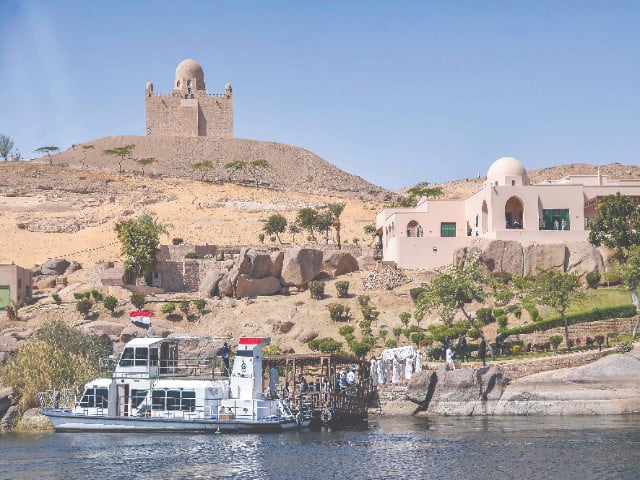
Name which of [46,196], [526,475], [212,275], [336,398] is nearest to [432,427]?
[336,398]

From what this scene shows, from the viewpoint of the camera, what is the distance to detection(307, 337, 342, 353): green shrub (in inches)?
1813

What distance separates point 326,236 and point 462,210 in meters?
15.5

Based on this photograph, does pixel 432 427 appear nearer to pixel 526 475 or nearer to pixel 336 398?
pixel 336 398

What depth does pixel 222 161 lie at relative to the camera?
4811 inches

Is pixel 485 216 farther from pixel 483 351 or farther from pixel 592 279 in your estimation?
pixel 483 351

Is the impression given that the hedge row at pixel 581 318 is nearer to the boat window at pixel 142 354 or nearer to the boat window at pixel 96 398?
the boat window at pixel 142 354

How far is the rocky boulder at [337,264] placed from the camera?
58250 mm

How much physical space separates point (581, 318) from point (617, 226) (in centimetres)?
898

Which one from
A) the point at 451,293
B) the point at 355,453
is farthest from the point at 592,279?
the point at 355,453

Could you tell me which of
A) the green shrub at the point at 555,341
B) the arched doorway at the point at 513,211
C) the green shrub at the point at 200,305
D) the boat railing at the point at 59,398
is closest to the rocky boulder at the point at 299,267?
the green shrub at the point at 200,305

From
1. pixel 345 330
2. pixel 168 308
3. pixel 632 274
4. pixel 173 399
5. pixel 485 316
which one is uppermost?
pixel 632 274

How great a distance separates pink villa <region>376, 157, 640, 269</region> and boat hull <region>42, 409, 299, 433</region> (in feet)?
78.6

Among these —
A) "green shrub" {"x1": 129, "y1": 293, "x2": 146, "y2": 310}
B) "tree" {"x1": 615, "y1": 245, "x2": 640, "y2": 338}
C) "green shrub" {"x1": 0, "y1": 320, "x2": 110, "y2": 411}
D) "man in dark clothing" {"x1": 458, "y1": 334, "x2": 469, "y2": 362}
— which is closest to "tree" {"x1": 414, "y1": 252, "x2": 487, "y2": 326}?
"man in dark clothing" {"x1": 458, "y1": 334, "x2": 469, "y2": 362}

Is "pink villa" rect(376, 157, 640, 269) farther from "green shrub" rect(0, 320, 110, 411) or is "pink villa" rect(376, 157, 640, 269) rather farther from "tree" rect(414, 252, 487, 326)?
"green shrub" rect(0, 320, 110, 411)
